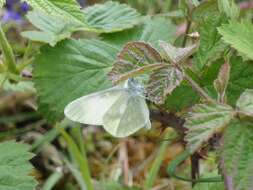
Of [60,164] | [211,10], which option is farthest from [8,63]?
[60,164]

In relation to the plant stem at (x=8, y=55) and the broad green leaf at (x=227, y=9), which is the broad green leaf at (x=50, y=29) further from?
the broad green leaf at (x=227, y=9)

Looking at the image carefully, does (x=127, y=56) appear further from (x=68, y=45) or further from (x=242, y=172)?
(x=68, y=45)

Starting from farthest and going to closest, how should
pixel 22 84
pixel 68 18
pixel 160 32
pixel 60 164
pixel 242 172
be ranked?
pixel 60 164 → pixel 22 84 → pixel 160 32 → pixel 68 18 → pixel 242 172

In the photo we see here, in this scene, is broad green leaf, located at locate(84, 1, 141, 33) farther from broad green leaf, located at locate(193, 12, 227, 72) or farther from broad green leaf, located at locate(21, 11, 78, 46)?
broad green leaf, located at locate(193, 12, 227, 72)

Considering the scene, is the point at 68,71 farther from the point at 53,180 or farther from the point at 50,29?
the point at 53,180

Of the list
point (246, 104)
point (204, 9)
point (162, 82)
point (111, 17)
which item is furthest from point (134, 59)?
point (111, 17)

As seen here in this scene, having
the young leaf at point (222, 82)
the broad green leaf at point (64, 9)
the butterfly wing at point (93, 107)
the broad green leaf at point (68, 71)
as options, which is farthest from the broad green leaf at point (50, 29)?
the young leaf at point (222, 82)
